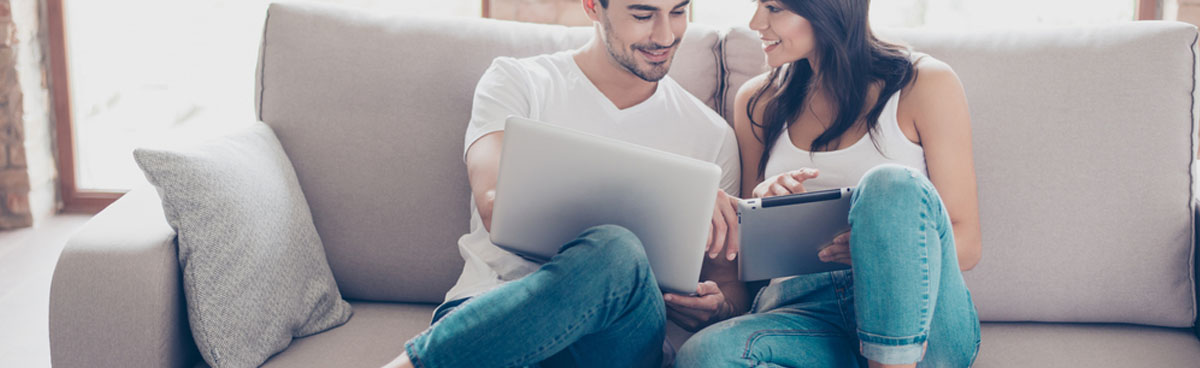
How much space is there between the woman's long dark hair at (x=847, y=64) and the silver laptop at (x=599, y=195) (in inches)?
17.4

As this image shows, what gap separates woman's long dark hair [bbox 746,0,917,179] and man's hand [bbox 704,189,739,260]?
28cm

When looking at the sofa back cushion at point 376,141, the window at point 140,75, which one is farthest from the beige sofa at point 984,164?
the window at point 140,75

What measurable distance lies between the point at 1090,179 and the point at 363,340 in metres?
1.25

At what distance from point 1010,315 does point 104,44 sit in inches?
116

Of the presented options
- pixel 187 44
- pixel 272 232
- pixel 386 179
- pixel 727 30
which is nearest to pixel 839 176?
pixel 727 30

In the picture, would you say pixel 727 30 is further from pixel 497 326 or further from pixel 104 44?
pixel 104 44

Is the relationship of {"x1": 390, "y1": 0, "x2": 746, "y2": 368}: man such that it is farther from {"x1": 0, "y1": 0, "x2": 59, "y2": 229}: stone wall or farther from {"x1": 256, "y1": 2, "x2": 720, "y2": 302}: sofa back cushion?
{"x1": 0, "y1": 0, "x2": 59, "y2": 229}: stone wall

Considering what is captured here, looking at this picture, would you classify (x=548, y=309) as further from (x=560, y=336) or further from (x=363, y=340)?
(x=363, y=340)

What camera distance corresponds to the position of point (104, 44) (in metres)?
3.12

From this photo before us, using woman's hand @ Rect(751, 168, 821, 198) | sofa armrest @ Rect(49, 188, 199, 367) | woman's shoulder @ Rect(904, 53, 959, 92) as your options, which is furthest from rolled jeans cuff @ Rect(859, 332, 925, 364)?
sofa armrest @ Rect(49, 188, 199, 367)

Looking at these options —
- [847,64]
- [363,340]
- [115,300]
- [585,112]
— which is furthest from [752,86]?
[115,300]

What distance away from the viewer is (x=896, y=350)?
1.11 meters

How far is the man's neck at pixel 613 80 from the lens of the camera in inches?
64.4

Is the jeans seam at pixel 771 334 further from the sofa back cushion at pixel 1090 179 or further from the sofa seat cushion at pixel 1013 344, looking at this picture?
the sofa back cushion at pixel 1090 179
